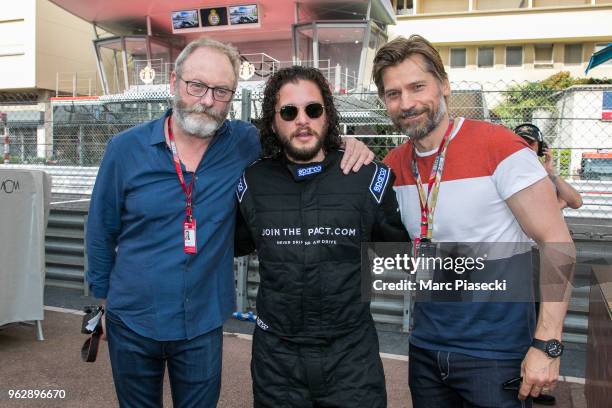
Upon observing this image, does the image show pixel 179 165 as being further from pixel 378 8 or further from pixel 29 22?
pixel 29 22

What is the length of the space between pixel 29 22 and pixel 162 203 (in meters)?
43.5

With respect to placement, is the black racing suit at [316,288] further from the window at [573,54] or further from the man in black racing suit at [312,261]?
the window at [573,54]

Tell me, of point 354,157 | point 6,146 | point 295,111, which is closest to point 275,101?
point 295,111

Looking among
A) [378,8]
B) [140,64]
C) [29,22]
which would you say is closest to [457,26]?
[378,8]

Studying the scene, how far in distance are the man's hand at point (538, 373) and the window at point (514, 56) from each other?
133 ft

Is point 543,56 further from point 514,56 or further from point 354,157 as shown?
point 354,157

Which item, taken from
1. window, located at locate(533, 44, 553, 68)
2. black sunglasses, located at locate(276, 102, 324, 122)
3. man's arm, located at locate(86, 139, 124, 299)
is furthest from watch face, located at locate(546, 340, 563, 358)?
window, located at locate(533, 44, 553, 68)

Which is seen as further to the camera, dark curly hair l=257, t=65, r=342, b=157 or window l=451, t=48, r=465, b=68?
window l=451, t=48, r=465, b=68

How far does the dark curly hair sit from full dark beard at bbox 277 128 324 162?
0.10m

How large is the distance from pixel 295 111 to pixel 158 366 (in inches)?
56.4

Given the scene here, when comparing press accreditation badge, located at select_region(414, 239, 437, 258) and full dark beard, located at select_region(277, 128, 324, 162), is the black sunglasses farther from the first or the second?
press accreditation badge, located at select_region(414, 239, 437, 258)

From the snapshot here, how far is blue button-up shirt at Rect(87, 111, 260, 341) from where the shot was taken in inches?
97.8

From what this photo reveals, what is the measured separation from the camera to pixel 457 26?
38281 millimetres

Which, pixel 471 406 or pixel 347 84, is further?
pixel 347 84
